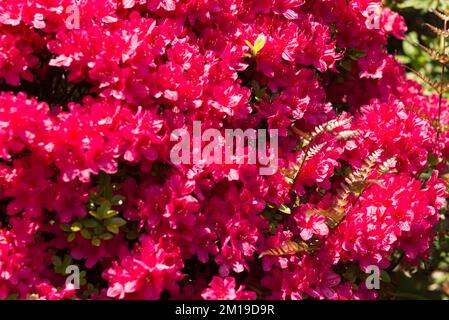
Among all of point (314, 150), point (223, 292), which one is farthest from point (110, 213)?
point (314, 150)

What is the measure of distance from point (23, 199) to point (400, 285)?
6.96ft

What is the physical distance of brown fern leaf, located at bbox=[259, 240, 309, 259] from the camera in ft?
7.45

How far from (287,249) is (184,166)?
0.46 metres

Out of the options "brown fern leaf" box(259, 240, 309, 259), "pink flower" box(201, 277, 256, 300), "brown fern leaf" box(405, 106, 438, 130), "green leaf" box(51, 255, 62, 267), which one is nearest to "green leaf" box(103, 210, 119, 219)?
"green leaf" box(51, 255, 62, 267)

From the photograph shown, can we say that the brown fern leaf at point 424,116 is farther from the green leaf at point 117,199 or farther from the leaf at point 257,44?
→ the green leaf at point 117,199

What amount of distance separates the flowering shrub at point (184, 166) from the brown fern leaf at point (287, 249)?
14mm

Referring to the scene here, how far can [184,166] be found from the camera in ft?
7.33

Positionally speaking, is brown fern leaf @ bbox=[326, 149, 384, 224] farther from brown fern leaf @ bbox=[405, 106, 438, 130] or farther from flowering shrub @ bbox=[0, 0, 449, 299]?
brown fern leaf @ bbox=[405, 106, 438, 130]

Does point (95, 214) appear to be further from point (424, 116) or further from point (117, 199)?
point (424, 116)

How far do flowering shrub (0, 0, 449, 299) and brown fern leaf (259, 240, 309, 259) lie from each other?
0.04ft

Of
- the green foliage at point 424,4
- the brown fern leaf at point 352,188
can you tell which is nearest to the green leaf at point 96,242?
the brown fern leaf at point 352,188

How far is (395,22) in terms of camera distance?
3.43 metres
